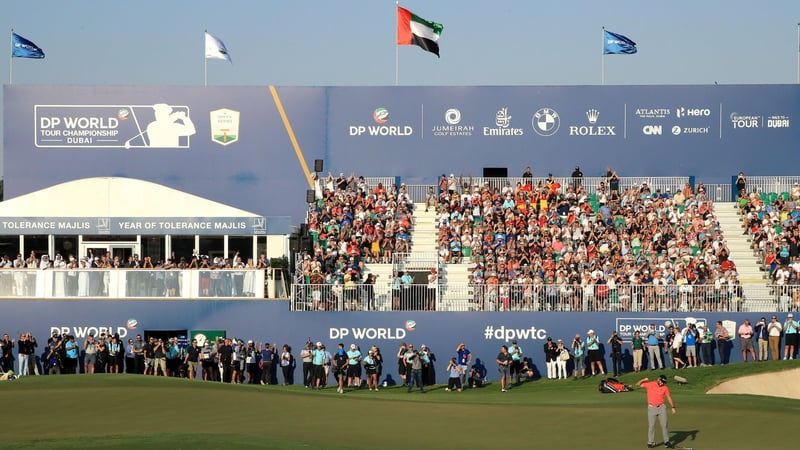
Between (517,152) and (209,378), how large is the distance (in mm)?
17323

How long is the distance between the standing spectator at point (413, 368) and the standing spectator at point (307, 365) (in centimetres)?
296

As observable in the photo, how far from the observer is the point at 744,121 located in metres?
48.4

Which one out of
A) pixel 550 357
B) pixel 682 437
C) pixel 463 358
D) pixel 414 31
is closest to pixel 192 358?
pixel 463 358

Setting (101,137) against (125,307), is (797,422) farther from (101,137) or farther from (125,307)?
(101,137)

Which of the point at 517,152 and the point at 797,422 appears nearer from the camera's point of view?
the point at 797,422

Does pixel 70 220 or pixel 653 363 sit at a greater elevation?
pixel 70 220

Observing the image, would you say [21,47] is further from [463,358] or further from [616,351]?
[616,351]

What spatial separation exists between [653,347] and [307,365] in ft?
34.6

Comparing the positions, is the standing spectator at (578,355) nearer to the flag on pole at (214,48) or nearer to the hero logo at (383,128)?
the hero logo at (383,128)

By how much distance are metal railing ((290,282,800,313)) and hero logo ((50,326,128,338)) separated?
18.5 feet

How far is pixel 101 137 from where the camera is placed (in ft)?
159

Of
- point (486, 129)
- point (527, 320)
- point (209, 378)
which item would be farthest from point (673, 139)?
point (209, 378)

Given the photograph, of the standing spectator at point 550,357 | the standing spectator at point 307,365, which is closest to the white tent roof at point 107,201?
the standing spectator at point 307,365

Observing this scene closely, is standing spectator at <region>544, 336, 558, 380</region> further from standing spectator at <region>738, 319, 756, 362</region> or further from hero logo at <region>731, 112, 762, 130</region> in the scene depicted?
hero logo at <region>731, 112, 762, 130</region>
